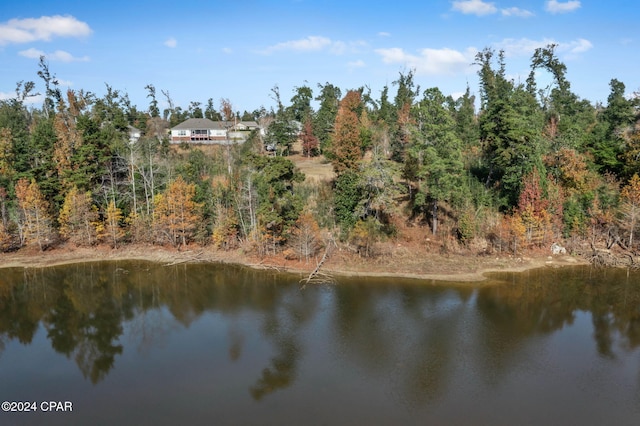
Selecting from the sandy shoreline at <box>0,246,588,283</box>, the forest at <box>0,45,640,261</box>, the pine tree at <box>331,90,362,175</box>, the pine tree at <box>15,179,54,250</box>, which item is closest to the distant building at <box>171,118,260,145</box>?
the forest at <box>0,45,640,261</box>

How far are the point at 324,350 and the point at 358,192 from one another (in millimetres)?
21757

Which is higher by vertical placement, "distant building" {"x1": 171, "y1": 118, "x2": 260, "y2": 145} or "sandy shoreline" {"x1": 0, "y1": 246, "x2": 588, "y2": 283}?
"distant building" {"x1": 171, "y1": 118, "x2": 260, "y2": 145}

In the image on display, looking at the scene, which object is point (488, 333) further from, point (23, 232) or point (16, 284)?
point (23, 232)

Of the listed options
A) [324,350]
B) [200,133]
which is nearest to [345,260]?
[324,350]

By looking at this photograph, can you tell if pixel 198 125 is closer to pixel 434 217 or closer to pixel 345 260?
pixel 345 260

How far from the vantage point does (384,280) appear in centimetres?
3719

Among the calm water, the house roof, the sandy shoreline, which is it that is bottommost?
the calm water

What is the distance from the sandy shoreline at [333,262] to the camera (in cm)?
3838

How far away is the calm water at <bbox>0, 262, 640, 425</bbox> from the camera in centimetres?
2047

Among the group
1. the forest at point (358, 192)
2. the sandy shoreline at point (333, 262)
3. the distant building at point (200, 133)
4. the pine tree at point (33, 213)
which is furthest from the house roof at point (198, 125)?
the sandy shoreline at point (333, 262)

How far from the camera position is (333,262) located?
4078 centimetres

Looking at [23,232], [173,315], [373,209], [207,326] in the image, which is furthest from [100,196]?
[373,209]

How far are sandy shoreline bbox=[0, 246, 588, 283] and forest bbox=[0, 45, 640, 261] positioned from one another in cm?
134

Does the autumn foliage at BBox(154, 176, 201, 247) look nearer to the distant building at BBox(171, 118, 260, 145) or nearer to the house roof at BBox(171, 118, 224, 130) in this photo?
the distant building at BBox(171, 118, 260, 145)
